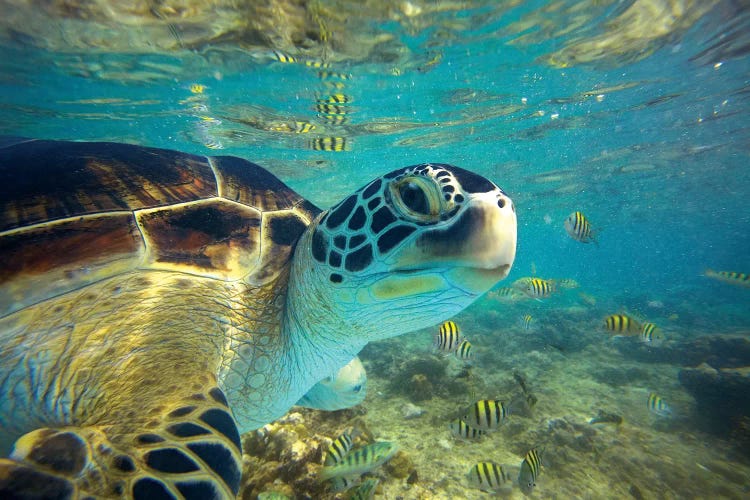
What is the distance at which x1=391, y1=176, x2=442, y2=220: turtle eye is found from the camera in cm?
151

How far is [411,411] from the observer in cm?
565

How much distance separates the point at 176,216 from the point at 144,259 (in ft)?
1.22

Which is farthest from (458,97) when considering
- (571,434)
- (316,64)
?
(571,434)

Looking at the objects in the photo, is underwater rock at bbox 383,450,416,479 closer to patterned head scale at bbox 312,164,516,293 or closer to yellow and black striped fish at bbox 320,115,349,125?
patterned head scale at bbox 312,164,516,293

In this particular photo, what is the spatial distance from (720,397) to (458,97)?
29.3 ft

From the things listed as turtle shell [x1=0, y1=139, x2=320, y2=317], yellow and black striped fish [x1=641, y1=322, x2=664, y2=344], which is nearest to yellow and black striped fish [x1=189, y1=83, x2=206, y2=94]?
turtle shell [x1=0, y1=139, x2=320, y2=317]

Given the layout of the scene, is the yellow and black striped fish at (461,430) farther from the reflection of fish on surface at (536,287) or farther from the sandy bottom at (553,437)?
the reflection of fish on surface at (536,287)

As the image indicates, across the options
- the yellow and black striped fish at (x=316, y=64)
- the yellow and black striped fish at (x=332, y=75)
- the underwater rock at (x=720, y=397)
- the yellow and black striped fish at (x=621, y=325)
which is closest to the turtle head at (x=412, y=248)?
the yellow and black striped fish at (x=621, y=325)

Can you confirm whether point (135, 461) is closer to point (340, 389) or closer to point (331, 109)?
point (340, 389)

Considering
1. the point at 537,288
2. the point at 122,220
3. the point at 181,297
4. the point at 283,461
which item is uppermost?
the point at 122,220

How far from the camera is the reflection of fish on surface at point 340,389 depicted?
10.9ft

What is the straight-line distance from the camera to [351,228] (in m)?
1.77

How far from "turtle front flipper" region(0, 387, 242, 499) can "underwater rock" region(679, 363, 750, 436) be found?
27.4 ft

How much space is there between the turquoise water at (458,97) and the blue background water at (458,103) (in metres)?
0.05
